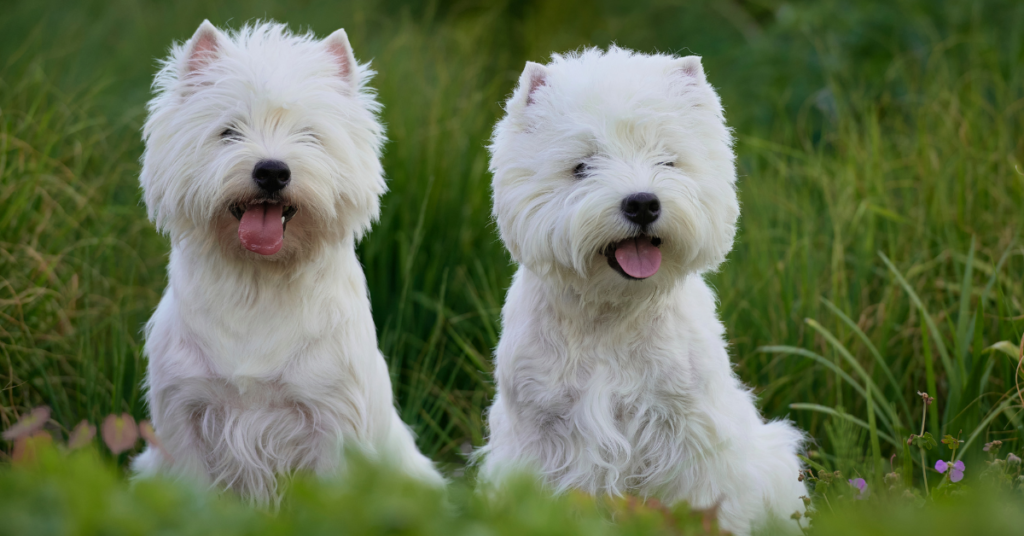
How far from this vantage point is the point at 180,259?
352 cm

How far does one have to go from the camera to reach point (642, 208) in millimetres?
2922

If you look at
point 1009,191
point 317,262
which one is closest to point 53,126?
point 317,262

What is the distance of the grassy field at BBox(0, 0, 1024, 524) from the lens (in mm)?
4266

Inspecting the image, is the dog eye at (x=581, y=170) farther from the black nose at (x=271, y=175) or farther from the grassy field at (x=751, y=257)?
the grassy field at (x=751, y=257)

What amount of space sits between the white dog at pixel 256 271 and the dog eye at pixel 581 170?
2.87 feet

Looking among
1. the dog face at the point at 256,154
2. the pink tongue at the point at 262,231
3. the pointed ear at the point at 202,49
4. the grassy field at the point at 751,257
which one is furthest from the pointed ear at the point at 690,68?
the pointed ear at the point at 202,49

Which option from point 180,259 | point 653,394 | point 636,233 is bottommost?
point 180,259

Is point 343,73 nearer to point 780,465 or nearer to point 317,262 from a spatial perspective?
point 317,262

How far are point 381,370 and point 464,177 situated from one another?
2.13m

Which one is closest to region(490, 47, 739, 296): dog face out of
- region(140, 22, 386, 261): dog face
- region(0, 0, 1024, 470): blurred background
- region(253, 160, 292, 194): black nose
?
region(140, 22, 386, 261): dog face

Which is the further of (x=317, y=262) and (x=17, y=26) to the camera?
(x=17, y=26)

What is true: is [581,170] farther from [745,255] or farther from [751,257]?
[745,255]

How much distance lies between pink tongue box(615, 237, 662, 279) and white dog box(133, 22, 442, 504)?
1.08 meters

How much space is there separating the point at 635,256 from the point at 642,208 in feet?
0.63
